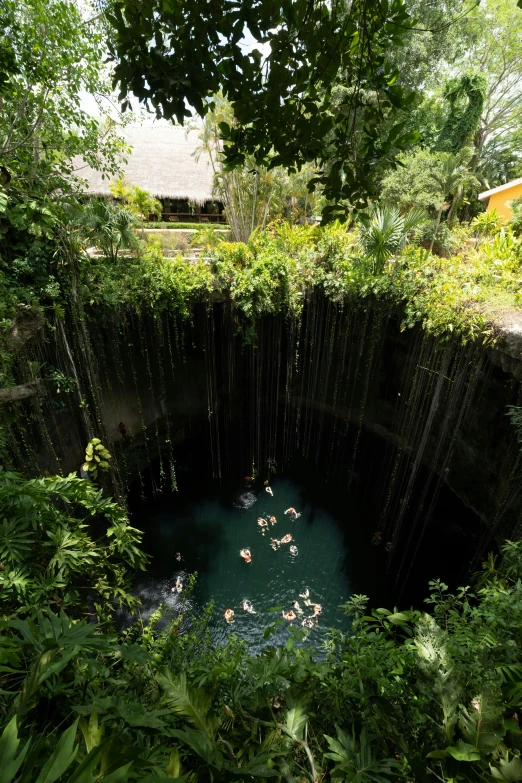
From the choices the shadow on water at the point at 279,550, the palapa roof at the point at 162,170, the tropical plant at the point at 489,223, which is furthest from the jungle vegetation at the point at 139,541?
the palapa roof at the point at 162,170

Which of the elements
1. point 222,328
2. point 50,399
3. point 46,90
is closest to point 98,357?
point 50,399

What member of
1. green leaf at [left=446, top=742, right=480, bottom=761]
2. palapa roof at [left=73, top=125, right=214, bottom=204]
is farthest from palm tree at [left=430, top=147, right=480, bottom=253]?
green leaf at [left=446, top=742, right=480, bottom=761]

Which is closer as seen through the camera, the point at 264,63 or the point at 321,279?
the point at 264,63

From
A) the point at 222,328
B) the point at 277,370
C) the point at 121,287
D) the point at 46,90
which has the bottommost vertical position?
the point at 277,370

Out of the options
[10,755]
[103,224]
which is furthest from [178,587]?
[103,224]

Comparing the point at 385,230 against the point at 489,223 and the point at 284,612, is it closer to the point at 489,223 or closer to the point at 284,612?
the point at 489,223

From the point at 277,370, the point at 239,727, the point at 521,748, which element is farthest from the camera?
the point at 277,370

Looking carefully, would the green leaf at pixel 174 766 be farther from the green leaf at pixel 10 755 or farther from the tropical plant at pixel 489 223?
the tropical plant at pixel 489 223

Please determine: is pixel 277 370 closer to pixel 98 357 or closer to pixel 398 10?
pixel 98 357
